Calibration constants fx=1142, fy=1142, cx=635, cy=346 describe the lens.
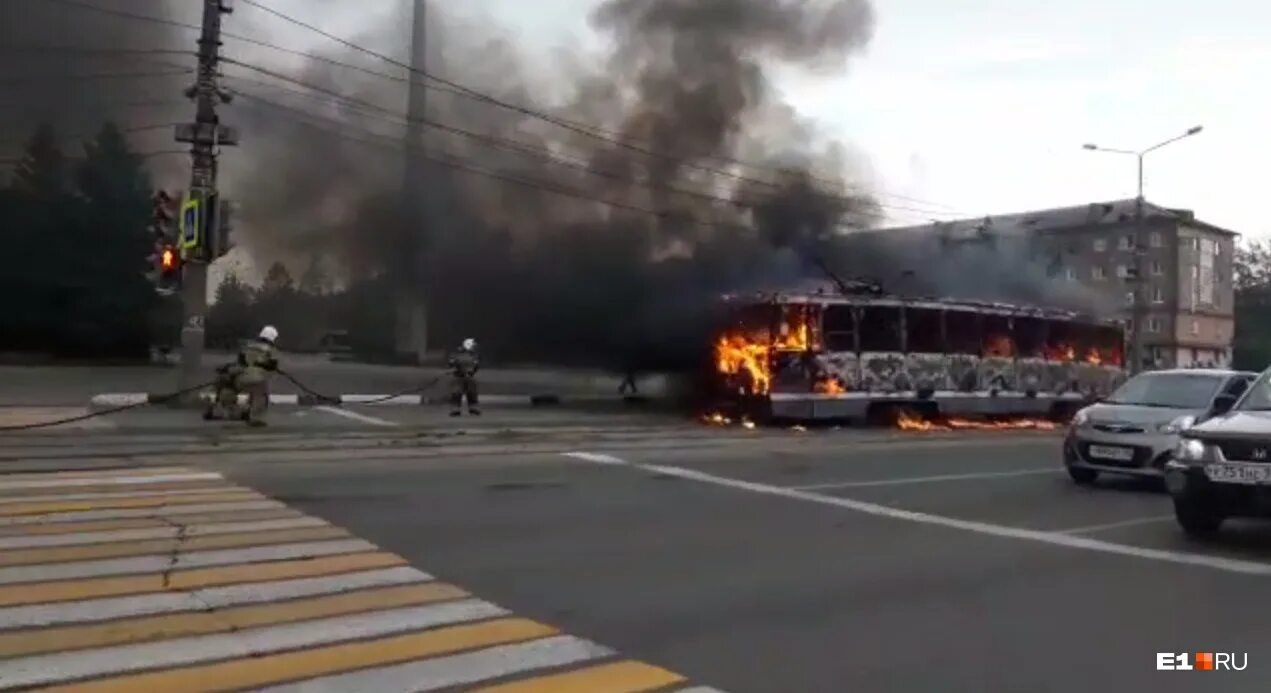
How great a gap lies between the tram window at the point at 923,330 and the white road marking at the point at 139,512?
51.2 ft

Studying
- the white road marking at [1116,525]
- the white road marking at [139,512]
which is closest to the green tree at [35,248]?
the white road marking at [139,512]

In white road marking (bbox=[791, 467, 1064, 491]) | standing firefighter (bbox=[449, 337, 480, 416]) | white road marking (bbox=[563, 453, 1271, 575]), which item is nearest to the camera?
white road marking (bbox=[563, 453, 1271, 575])

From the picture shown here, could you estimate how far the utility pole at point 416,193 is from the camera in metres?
27.8

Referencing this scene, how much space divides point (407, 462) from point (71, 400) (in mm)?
13794

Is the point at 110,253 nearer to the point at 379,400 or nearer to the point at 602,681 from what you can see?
the point at 379,400

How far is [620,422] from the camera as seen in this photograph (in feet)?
68.3

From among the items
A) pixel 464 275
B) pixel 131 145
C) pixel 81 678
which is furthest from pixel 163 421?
pixel 131 145

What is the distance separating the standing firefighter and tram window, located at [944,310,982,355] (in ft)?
31.2

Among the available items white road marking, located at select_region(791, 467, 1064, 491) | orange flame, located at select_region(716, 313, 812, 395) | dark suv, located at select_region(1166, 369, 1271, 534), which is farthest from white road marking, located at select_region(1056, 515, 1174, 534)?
orange flame, located at select_region(716, 313, 812, 395)

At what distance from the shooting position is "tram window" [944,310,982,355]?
912 inches

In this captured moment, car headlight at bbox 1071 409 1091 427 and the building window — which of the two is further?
the building window

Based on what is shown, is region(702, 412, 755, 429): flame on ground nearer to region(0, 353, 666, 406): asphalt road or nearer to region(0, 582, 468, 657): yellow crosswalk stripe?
region(0, 353, 666, 406): asphalt road

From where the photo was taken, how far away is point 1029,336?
82.8ft

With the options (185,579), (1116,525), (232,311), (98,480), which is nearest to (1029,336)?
(1116,525)
